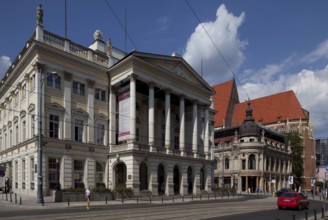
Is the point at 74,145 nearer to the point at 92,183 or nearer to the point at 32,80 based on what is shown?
the point at 92,183

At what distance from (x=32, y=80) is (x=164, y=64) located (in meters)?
18.3

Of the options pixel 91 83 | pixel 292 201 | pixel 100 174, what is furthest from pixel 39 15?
pixel 292 201

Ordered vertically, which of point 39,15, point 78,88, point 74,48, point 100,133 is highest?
point 39,15

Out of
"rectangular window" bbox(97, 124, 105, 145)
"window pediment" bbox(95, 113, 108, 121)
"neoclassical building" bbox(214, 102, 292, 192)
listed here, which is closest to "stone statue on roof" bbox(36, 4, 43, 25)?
"window pediment" bbox(95, 113, 108, 121)

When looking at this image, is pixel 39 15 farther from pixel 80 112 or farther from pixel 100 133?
pixel 100 133

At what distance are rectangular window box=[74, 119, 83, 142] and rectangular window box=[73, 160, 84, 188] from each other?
2.81m

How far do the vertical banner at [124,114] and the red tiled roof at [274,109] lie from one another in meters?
78.7

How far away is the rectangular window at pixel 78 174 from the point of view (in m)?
41.2

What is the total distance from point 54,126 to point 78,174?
6.48 m

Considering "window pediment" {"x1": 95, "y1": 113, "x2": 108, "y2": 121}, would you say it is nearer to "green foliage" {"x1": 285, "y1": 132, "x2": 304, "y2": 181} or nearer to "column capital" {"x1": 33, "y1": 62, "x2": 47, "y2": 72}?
"column capital" {"x1": 33, "y1": 62, "x2": 47, "y2": 72}

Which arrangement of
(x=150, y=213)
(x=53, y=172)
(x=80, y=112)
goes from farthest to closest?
(x=80, y=112)
(x=53, y=172)
(x=150, y=213)

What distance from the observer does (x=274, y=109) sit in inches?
4739

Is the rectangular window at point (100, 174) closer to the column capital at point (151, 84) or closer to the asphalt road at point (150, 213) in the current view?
the column capital at point (151, 84)

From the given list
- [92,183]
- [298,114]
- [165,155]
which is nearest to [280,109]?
[298,114]
